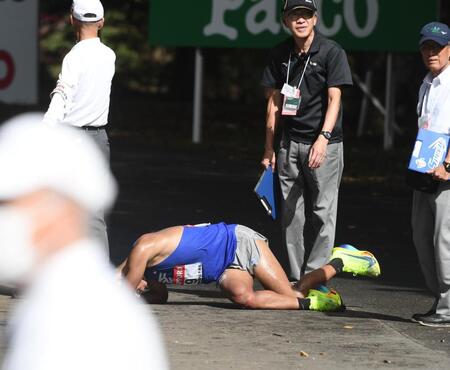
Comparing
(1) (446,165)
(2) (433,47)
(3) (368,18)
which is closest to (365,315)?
(1) (446,165)

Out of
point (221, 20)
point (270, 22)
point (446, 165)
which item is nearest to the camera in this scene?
point (446, 165)

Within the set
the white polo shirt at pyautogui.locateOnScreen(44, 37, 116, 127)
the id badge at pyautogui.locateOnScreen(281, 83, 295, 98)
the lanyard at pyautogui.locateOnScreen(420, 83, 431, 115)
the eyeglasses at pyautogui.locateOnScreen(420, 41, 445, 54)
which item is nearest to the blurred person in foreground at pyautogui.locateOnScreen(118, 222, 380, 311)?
the white polo shirt at pyautogui.locateOnScreen(44, 37, 116, 127)

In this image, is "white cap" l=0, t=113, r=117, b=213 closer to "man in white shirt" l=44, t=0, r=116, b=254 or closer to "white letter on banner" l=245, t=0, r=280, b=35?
"man in white shirt" l=44, t=0, r=116, b=254

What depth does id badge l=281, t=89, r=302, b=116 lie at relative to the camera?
8820 millimetres

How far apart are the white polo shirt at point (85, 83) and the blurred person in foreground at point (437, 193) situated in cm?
200

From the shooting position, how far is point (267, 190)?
9.07 meters

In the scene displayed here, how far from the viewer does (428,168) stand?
301 inches

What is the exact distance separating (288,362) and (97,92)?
2436 millimetres

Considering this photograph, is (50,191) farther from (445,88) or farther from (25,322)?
(445,88)

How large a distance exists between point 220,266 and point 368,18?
12.8 m

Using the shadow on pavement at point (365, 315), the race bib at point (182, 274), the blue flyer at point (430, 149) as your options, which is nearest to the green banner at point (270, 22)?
the shadow on pavement at point (365, 315)

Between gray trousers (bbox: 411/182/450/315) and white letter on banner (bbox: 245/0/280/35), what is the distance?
13.0 meters

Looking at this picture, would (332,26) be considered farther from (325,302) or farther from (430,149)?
(430,149)

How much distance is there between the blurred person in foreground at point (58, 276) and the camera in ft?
8.04
